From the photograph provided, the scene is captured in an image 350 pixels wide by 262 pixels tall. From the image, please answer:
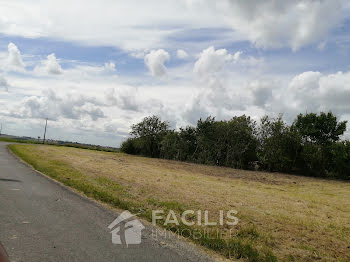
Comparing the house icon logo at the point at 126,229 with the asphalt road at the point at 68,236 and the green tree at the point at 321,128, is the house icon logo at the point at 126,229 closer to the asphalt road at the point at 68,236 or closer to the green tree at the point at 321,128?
the asphalt road at the point at 68,236

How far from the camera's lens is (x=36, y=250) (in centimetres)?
507

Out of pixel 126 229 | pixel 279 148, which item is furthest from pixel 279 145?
pixel 126 229

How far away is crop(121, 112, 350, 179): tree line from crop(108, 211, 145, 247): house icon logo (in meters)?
33.0

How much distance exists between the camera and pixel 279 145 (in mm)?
38562

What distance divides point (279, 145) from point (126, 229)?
35.3 metres

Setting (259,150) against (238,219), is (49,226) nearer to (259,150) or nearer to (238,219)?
(238,219)

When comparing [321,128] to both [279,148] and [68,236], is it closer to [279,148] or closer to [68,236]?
[279,148]

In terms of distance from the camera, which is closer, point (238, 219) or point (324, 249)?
point (324, 249)

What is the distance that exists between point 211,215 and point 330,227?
3.58 meters

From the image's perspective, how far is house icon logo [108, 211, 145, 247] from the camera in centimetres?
595

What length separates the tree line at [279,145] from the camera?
35625 millimetres

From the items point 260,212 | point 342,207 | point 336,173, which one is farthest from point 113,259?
point 336,173

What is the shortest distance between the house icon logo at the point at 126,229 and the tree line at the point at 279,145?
1297 inches

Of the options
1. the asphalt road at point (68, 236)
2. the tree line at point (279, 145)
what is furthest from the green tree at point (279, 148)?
the asphalt road at point (68, 236)
